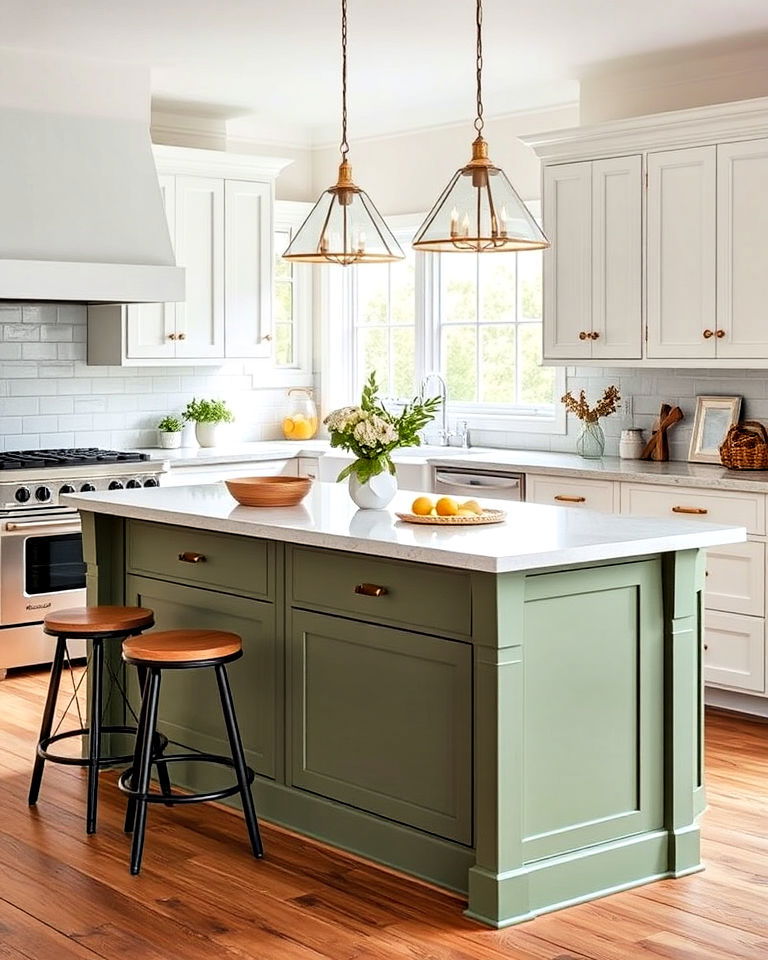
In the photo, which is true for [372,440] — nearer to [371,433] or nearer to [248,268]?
[371,433]

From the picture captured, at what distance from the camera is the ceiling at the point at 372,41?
17.3ft

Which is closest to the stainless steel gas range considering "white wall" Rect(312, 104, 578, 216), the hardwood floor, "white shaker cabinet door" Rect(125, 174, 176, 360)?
"white shaker cabinet door" Rect(125, 174, 176, 360)

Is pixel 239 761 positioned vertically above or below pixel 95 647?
below

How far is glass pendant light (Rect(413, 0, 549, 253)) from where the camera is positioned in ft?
12.1

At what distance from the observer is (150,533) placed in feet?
15.4

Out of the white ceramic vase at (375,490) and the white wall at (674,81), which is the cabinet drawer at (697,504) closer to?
the white ceramic vase at (375,490)

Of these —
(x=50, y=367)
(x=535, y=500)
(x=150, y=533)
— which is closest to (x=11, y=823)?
(x=150, y=533)

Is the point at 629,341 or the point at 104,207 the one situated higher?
the point at 104,207

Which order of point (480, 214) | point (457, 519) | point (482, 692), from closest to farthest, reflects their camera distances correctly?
point (482, 692) → point (480, 214) → point (457, 519)

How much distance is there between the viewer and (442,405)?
7.59m

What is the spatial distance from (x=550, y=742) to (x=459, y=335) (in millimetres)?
4234

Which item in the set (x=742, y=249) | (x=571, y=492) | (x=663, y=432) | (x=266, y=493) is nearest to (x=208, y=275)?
(x=571, y=492)

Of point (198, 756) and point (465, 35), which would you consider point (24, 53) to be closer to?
point (465, 35)

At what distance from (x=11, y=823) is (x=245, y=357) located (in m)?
3.70
